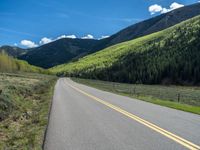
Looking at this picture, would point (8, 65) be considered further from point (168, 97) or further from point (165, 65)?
point (168, 97)

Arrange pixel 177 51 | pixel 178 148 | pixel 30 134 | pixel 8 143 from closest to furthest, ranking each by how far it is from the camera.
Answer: pixel 178 148 < pixel 8 143 < pixel 30 134 < pixel 177 51

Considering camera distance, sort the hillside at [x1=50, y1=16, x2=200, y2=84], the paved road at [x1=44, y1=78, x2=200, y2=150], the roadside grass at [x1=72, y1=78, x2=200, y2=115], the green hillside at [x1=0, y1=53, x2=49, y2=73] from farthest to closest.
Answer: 1. the green hillside at [x1=0, y1=53, x2=49, y2=73]
2. the hillside at [x1=50, y1=16, x2=200, y2=84]
3. the roadside grass at [x1=72, y1=78, x2=200, y2=115]
4. the paved road at [x1=44, y1=78, x2=200, y2=150]

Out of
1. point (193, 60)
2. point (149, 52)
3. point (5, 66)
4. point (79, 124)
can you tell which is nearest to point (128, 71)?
point (149, 52)

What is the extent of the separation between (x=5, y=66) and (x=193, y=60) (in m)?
88.9

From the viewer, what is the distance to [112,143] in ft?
25.7

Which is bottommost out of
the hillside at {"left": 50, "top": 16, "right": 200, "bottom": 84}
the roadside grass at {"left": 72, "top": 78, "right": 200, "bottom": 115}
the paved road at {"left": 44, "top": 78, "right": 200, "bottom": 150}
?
the roadside grass at {"left": 72, "top": 78, "right": 200, "bottom": 115}

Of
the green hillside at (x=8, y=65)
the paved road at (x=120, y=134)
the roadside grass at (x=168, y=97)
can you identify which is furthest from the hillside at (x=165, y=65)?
the paved road at (x=120, y=134)

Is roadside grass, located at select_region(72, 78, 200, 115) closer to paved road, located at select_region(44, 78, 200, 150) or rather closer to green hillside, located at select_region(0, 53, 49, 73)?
paved road, located at select_region(44, 78, 200, 150)

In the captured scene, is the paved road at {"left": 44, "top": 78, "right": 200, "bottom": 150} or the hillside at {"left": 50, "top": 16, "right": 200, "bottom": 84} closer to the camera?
the paved road at {"left": 44, "top": 78, "right": 200, "bottom": 150}

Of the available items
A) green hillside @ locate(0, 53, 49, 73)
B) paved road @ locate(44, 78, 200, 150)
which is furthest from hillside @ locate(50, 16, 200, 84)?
paved road @ locate(44, 78, 200, 150)

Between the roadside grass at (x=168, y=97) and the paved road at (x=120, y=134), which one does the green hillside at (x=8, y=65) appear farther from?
the paved road at (x=120, y=134)

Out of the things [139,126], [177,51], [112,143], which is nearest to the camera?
[112,143]

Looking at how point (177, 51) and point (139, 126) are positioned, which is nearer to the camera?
point (139, 126)

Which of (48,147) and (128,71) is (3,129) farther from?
(128,71)
